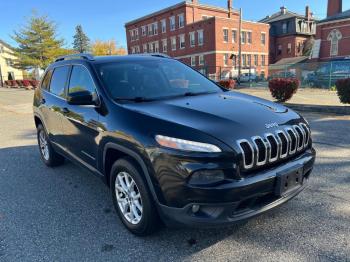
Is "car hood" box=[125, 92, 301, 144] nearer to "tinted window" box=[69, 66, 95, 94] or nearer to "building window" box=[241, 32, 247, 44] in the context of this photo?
"tinted window" box=[69, 66, 95, 94]

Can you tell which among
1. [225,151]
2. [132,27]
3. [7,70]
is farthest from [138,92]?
[7,70]

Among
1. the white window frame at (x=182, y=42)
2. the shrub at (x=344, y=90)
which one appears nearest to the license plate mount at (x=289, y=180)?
the shrub at (x=344, y=90)

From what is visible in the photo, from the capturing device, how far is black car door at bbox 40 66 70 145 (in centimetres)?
445

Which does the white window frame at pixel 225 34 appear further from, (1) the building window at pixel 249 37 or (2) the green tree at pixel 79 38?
(2) the green tree at pixel 79 38

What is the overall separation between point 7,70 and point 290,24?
5694 centimetres

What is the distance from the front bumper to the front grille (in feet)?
0.36

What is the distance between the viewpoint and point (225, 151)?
242 cm

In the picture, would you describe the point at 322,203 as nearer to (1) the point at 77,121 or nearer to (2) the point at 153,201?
(2) the point at 153,201

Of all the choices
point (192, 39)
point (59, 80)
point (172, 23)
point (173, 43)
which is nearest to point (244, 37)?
point (192, 39)

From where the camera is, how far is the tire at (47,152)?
5.23 metres

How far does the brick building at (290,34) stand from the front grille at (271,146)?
55.5m

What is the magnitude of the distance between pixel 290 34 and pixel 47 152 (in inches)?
2259

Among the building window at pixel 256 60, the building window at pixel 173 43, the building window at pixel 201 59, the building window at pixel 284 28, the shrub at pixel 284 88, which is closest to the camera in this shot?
the shrub at pixel 284 88

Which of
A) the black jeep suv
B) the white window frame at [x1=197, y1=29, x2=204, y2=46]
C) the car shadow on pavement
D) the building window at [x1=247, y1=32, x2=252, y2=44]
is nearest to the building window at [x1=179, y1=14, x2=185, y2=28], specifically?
the white window frame at [x1=197, y1=29, x2=204, y2=46]
